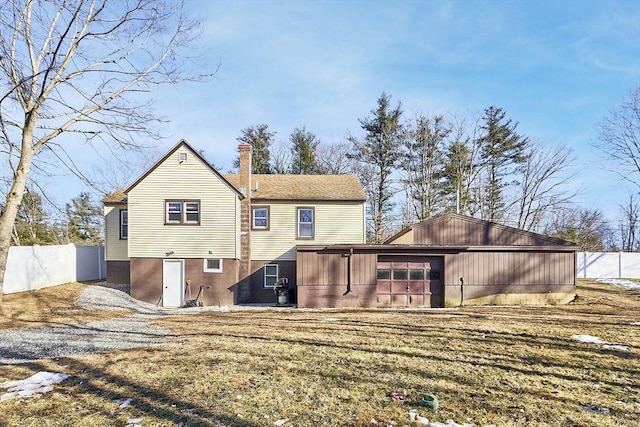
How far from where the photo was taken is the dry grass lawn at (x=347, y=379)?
5.11 metres

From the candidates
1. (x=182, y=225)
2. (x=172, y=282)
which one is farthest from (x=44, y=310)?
(x=182, y=225)

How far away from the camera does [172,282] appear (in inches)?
771

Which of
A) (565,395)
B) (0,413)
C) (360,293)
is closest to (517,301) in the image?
(360,293)

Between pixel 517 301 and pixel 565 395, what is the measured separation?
1401cm

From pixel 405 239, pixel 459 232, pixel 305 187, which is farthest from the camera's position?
pixel 405 239

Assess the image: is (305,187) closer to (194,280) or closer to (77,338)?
(194,280)

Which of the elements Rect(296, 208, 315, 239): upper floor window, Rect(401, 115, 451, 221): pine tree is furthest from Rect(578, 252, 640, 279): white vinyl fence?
Rect(296, 208, 315, 239): upper floor window

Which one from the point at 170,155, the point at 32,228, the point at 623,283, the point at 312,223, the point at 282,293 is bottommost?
the point at 623,283

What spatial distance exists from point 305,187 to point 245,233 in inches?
163

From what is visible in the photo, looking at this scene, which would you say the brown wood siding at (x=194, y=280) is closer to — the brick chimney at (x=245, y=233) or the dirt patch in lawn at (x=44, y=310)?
the brick chimney at (x=245, y=233)

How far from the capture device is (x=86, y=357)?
25.9ft

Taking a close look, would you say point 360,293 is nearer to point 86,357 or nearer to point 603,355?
point 603,355

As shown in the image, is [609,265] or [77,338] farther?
[609,265]

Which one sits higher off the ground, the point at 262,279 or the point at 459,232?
the point at 459,232
